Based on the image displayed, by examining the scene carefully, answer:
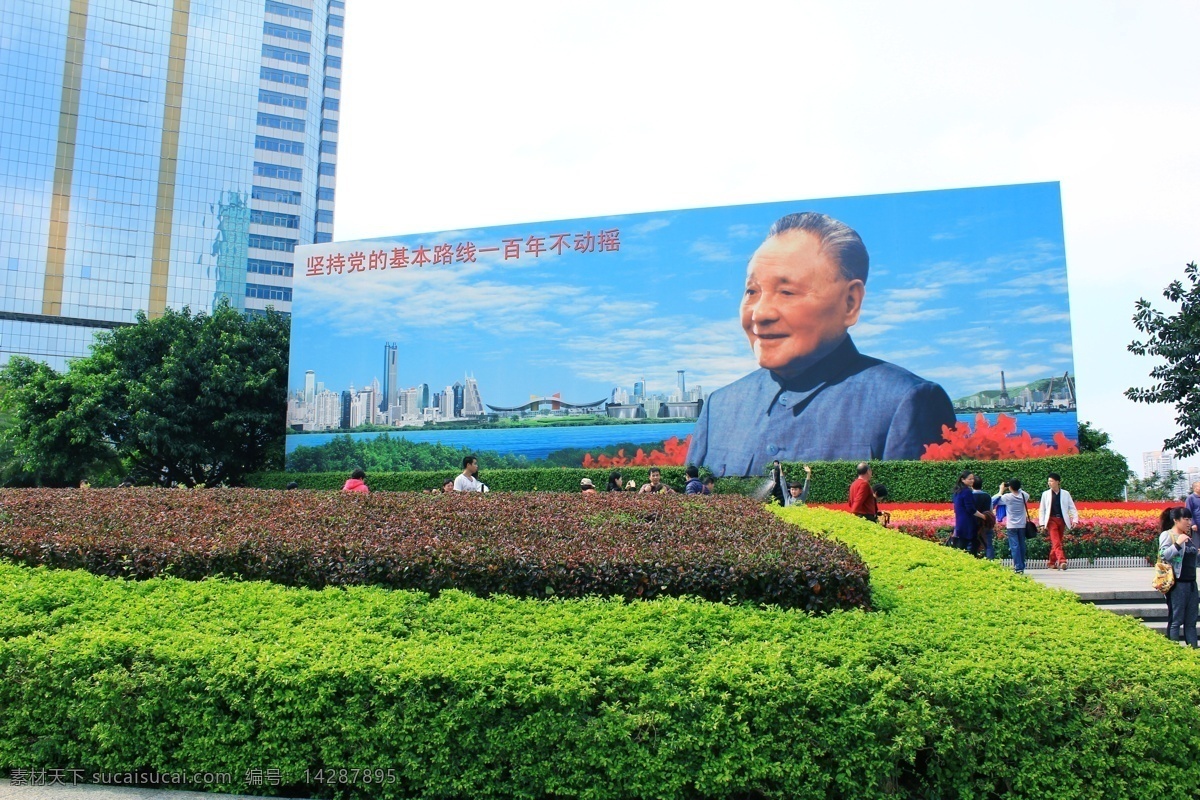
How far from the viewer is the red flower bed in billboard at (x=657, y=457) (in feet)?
61.2

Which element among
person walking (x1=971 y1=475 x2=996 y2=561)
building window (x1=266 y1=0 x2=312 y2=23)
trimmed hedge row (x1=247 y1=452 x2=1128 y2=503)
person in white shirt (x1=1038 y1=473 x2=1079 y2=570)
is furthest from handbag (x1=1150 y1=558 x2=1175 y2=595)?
building window (x1=266 y1=0 x2=312 y2=23)

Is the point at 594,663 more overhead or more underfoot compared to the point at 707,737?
more overhead

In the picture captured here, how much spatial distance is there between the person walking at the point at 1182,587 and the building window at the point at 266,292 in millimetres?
51645

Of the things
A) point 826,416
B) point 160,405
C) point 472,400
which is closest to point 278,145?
point 160,405

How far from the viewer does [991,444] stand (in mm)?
16703

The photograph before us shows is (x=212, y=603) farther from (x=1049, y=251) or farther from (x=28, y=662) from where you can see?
(x=1049, y=251)

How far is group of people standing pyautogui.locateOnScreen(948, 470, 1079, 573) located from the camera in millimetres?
8008

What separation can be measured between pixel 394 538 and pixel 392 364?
17.2m

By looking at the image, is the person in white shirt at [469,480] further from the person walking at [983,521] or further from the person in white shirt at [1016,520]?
the person in white shirt at [1016,520]

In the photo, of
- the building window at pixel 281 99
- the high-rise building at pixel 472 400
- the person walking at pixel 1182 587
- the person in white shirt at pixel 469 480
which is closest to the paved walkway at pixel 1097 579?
the person walking at pixel 1182 587

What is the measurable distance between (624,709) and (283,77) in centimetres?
5804

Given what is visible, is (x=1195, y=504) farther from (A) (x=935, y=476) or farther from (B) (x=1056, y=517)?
(A) (x=935, y=476)

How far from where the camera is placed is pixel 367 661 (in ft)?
10.1

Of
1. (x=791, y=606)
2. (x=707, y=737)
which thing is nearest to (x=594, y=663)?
(x=707, y=737)
